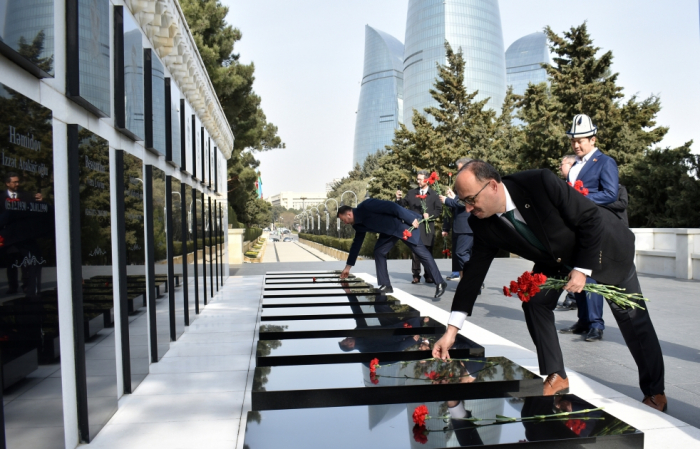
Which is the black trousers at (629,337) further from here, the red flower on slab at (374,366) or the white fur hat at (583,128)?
the white fur hat at (583,128)

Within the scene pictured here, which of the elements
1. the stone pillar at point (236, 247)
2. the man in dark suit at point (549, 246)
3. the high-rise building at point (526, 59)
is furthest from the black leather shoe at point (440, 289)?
the high-rise building at point (526, 59)

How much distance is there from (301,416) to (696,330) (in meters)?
5.52

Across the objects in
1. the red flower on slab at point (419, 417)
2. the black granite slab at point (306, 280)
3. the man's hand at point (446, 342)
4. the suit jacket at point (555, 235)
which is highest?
the suit jacket at point (555, 235)

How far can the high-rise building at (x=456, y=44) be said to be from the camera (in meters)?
90.5

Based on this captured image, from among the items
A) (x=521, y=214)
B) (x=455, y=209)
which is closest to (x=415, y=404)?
(x=521, y=214)

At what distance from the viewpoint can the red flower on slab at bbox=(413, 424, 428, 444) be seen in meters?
2.61

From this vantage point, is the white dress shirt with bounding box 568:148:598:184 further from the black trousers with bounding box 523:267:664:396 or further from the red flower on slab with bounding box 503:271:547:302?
the red flower on slab with bounding box 503:271:547:302

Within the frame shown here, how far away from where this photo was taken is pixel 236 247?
684 inches

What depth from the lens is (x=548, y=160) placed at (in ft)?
95.6

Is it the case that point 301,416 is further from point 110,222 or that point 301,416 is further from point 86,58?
point 86,58

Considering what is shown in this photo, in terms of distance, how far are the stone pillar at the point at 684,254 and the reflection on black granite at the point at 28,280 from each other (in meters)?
12.3

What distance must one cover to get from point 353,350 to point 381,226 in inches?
166

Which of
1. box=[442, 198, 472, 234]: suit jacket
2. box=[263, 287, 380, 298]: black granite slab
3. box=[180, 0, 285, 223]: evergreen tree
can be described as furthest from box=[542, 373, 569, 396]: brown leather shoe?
box=[180, 0, 285, 223]: evergreen tree

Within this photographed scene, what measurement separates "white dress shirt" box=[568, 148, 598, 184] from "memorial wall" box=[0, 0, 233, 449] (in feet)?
14.0
